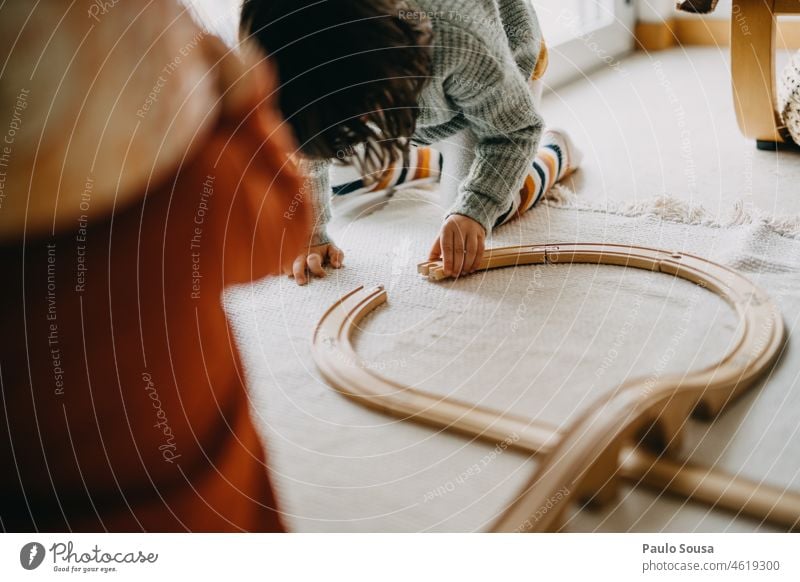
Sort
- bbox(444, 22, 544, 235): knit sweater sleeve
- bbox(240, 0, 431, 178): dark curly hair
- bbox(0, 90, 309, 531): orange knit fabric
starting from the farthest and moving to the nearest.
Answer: bbox(444, 22, 544, 235): knit sweater sleeve < bbox(240, 0, 431, 178): dark curly hair < bbox(0, 90, 309, 531): orange knit fabric

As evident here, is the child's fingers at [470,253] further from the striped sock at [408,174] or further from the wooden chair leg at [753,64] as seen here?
the wooden chair leg at [753,64]

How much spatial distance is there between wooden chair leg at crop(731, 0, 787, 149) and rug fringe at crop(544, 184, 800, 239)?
0.17 meters

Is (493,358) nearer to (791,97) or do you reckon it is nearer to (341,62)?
(341,62)

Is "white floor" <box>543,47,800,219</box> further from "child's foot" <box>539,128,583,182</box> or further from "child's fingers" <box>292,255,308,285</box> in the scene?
"child's fingers" <box>292,255,308,285</box>

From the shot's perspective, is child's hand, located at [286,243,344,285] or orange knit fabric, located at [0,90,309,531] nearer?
orange knit fabric, located at [0,90,309,531]

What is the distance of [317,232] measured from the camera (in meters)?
0.56

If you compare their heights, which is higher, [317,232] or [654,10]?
[654,10]

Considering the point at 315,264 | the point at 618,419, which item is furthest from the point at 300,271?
the point at 618,419

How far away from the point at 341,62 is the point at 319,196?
5.9 inches

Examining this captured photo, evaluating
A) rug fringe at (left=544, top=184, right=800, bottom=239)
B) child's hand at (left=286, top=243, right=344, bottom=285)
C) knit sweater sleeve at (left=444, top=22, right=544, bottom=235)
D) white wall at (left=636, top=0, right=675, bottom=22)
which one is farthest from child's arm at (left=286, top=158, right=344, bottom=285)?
white wall at (left=636, top=0, right=675, bottom=22)

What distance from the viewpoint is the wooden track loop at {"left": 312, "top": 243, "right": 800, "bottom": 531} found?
363 mm

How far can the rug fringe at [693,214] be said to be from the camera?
549 mm

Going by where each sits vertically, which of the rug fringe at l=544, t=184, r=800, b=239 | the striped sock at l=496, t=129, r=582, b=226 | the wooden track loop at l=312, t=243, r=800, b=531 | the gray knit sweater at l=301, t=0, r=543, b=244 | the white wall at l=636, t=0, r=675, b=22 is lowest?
the wooden track loop at l=312, t=243, r=800, b=531
